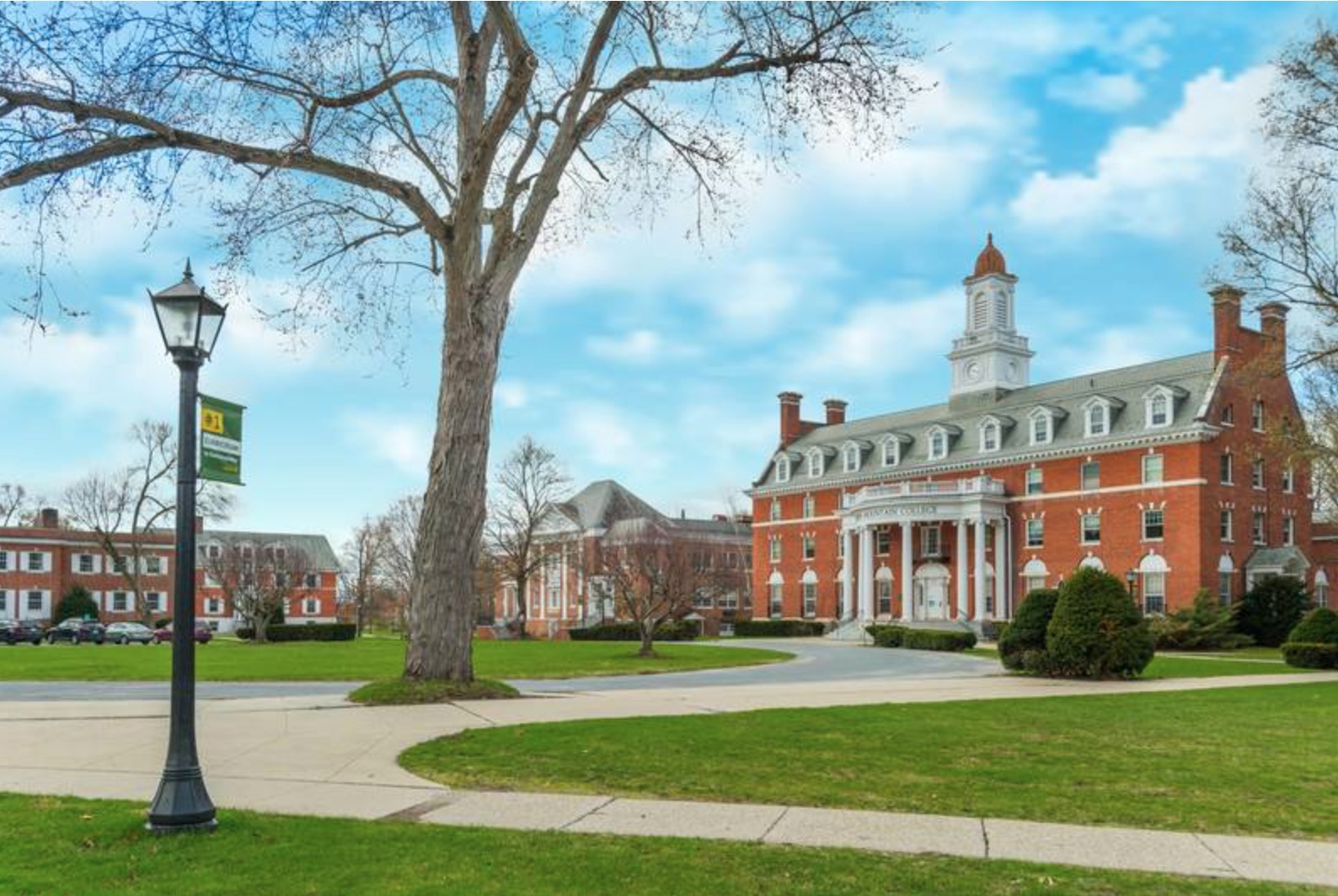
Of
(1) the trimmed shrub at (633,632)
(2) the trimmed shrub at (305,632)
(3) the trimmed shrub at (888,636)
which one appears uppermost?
(3) the trimmed shrub at (888,636)

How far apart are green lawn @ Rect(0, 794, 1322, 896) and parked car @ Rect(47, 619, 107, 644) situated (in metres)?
59.4

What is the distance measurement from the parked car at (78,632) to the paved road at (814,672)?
40479mm

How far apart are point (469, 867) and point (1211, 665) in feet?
98.8

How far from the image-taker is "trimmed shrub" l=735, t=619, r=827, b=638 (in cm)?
6216

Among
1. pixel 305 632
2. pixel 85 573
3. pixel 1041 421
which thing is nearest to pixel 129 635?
pixel 305 632

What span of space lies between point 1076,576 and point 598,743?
52.7ft

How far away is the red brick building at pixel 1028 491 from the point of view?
4781 cm

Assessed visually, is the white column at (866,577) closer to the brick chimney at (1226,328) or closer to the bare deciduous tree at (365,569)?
the brick chimney at (1226,328)

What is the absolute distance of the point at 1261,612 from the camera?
46031 mm

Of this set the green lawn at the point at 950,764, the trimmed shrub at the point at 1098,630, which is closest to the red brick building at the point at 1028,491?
the trimmed shrub at the point at 1098,630

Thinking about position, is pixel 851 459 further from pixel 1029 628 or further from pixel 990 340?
pixel 1029 628

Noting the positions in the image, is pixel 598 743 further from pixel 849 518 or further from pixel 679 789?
pixel 849 518

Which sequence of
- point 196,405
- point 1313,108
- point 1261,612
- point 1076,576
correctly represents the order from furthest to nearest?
point 1261,612 < point 1313,108 < point 1076,576 < point 196,405

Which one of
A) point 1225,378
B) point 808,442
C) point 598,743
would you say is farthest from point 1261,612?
point 598,743
